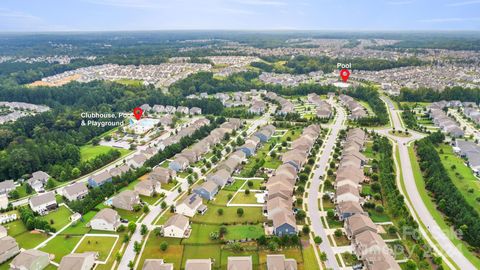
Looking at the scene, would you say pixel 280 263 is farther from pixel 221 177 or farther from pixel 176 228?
pixel 221 177

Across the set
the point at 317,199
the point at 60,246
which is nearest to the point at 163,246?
the point at 60,246

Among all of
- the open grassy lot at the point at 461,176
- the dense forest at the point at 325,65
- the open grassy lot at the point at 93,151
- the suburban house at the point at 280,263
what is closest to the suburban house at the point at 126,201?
the open grassy lot at the point at 93,151

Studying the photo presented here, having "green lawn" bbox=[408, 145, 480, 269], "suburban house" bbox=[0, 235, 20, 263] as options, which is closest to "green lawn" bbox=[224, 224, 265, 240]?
"green lawn" bbox=[408, 145, 480, 269]

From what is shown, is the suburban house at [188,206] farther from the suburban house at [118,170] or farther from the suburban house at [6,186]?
the suburban house at [6,186]

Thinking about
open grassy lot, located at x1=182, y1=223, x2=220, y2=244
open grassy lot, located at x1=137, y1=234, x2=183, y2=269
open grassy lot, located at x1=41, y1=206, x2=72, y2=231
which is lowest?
open grassy lot, located at x1=41, y1=206, x2=72, y2=231

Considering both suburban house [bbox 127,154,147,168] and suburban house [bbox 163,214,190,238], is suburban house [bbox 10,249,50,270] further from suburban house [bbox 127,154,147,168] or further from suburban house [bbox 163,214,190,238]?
suburban house [bbox 127,154,147,168]

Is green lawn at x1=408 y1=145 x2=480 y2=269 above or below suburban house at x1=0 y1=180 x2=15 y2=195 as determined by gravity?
above

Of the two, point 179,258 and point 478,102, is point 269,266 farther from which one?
point 478,102
